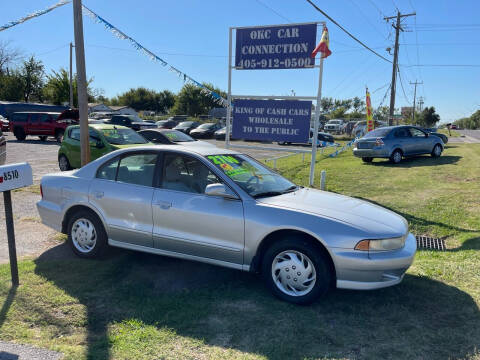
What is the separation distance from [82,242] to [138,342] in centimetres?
214

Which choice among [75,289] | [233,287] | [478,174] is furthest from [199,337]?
[478,174]

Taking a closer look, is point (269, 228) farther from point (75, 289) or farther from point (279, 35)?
point (279, 35)

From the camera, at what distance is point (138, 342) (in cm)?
314

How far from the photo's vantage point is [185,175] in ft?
14.6

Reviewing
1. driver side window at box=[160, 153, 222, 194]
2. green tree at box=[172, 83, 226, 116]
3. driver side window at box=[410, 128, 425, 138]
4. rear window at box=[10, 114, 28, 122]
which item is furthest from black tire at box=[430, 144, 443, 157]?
green tree at box=[172, 83, 226, 116]

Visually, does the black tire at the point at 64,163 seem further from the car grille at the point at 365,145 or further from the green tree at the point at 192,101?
the green tree at the point at 192,101

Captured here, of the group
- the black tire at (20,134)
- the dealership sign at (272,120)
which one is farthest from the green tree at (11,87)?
the dealership sign at (272,120)

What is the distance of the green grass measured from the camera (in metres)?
3.08

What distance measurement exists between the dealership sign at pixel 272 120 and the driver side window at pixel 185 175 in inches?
187

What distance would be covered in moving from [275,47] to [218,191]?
582cm

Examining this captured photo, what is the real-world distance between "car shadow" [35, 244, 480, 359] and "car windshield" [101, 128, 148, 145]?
6.45 metres

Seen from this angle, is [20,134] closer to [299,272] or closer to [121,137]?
[121,137]

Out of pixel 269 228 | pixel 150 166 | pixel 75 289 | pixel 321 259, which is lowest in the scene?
pixel 75 289

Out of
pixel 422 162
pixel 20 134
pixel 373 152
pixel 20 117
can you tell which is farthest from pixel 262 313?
pixel 20 117
